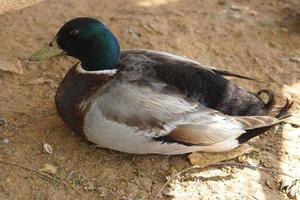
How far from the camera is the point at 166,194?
2.98m

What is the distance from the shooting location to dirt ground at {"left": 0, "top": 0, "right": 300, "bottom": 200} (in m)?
3.02

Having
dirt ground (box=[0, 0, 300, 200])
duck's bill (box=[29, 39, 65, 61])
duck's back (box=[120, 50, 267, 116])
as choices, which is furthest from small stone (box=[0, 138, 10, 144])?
duck's back (box=[120, 50, 267, 116])

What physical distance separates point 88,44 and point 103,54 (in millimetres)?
107

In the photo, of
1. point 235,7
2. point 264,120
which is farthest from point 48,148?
point 235,7

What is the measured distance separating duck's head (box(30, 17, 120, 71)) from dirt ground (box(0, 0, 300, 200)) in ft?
1.65

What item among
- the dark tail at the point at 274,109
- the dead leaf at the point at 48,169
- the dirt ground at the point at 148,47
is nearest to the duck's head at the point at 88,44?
the dirt ground at the point at 148,47

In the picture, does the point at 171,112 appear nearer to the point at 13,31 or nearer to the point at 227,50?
the point at 227,50

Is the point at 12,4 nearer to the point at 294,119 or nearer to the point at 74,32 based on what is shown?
the point at 74,32

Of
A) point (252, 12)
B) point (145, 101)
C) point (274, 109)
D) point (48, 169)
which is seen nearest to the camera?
point (145, 101)

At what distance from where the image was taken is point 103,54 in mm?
3123

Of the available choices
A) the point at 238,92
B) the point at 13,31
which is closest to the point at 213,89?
the point at 238,92

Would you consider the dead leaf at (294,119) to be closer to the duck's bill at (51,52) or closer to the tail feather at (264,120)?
the tail feather at (264,120)

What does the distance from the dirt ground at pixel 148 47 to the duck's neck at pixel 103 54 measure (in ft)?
1.62

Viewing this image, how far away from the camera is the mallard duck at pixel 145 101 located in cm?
294
